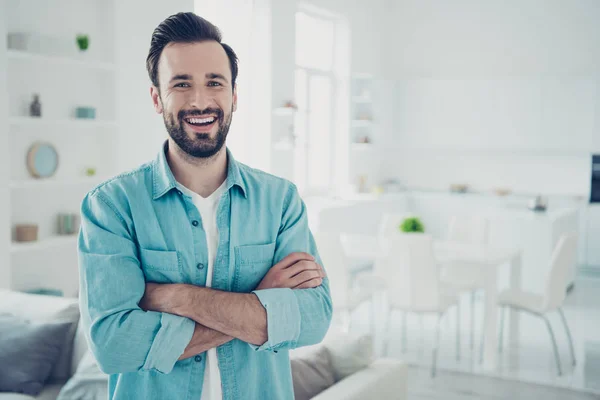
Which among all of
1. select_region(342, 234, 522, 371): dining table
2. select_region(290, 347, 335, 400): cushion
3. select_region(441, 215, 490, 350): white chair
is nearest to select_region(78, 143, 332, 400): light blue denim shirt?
select_region(290, 347, 335, 400): cushion

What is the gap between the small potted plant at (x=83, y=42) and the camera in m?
4.92

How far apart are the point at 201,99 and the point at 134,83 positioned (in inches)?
165

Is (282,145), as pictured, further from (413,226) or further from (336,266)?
(336,266)

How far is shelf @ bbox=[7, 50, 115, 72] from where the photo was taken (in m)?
4.48

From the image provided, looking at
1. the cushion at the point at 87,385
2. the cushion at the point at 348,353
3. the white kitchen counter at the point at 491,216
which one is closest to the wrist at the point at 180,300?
the cushion at the point at 348,353

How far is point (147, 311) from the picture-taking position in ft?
4.85

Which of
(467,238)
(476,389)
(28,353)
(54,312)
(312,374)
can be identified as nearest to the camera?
(312,374)

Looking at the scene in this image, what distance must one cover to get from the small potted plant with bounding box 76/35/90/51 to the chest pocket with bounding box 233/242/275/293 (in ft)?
12.6

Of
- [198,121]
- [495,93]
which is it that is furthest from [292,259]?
[495,93]

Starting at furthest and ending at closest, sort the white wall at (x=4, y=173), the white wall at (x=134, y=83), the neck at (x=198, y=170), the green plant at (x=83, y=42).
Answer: the white wall at (x=134, y=83), the green plant at (x=83, y=42), the white wall at (x=4, y=173), the neck at (x=198, y=170)

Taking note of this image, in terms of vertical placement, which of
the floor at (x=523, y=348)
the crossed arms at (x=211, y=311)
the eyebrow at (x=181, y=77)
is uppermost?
the eyebrow at (x=181, y=77)

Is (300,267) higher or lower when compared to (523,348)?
higher

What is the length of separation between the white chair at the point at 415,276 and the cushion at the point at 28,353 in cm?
240

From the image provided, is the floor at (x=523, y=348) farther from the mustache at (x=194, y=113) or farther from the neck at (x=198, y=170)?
the mustache at (x=194, y=113)
